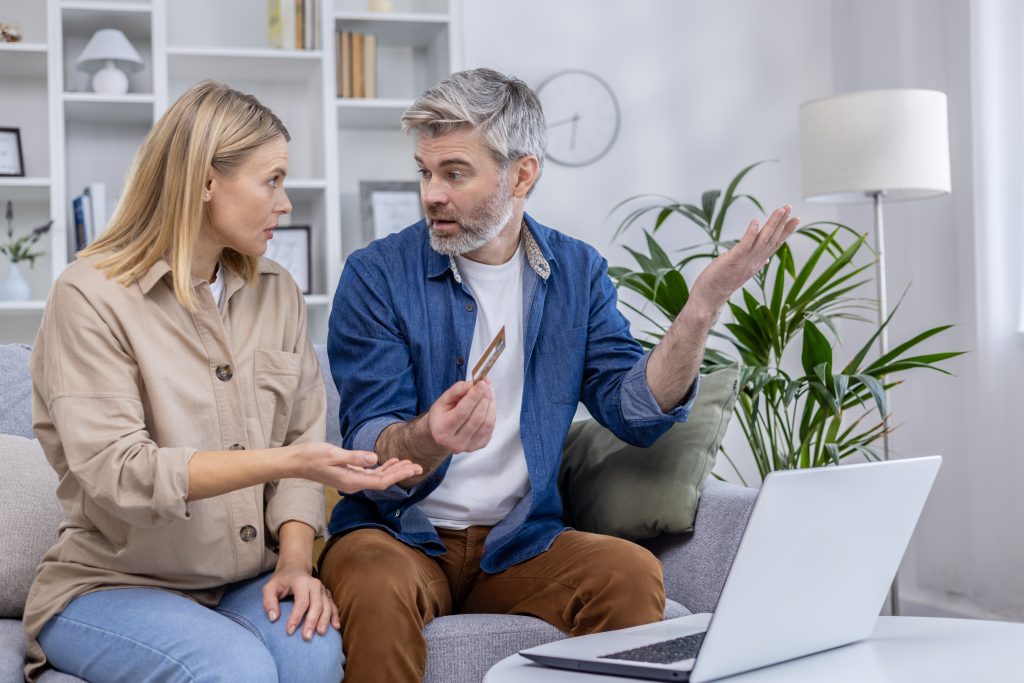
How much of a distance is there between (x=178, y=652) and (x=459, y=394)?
0.46 metres

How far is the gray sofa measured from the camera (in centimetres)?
157

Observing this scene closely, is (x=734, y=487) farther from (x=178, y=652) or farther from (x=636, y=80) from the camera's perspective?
(x=636, y=80)

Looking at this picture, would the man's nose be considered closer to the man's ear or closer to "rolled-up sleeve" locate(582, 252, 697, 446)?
the man's ear

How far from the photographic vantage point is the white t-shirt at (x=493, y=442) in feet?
5.88

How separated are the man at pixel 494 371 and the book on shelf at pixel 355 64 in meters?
1.70

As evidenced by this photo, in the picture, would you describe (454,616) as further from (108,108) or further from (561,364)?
(108,108)

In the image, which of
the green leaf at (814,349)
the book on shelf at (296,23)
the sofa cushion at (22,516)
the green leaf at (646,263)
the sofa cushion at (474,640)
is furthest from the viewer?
the book on shelf at (296,23)

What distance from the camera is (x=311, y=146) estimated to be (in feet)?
12.1

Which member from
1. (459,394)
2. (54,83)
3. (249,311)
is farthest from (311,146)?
(459,394)

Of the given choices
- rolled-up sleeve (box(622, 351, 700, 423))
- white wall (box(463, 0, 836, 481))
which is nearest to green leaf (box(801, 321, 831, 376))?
rolled-up sleeve (box(622, 351, 700, 423))

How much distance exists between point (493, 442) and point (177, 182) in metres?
0.64

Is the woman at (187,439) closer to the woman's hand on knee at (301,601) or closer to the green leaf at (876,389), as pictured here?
the woman's hand on knee at (301,601)

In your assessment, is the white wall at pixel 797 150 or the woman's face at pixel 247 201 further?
the white wall at pixel 797 150

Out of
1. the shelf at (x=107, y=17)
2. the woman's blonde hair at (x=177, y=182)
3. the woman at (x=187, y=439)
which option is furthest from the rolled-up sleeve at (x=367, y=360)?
the shelf at (x=107, y=17)
